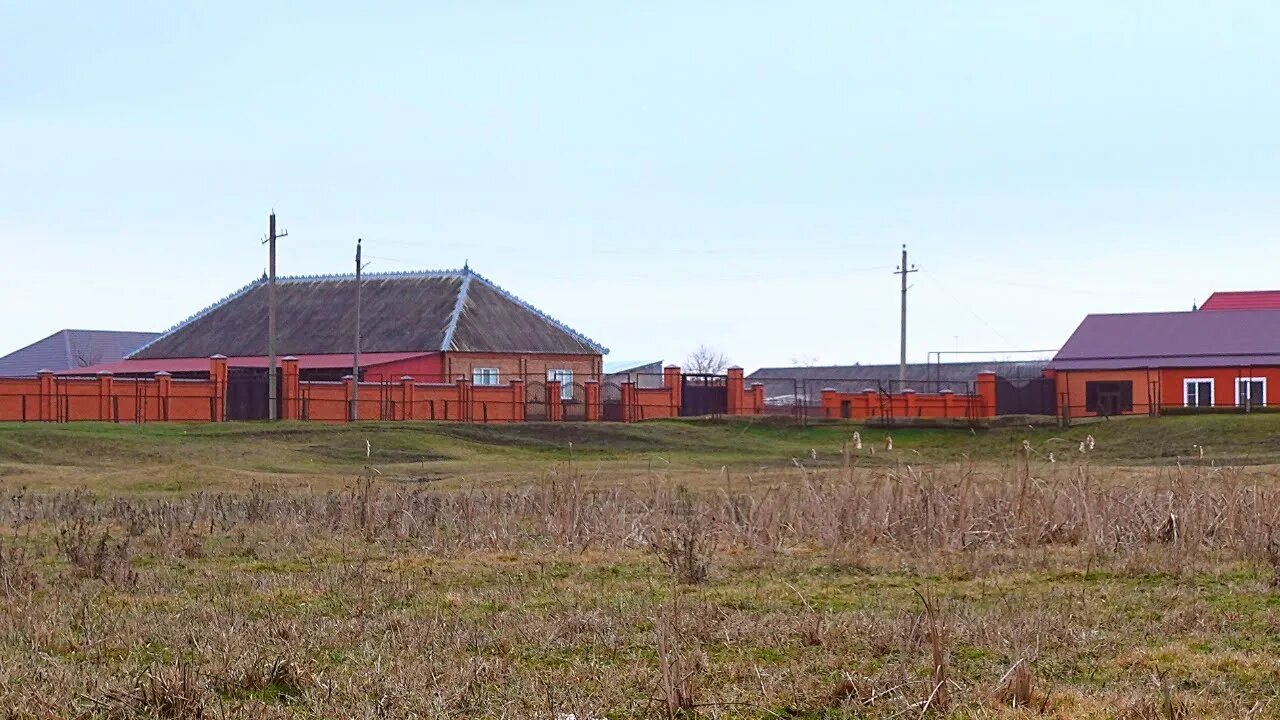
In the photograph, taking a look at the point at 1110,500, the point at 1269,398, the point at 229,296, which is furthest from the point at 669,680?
the point at 229,296

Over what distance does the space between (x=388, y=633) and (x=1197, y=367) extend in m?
52.0

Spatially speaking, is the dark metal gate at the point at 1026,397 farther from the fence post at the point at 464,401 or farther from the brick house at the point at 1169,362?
the fence post at the point at 464,401

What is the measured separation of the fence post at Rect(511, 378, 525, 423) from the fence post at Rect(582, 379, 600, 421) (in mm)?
3750

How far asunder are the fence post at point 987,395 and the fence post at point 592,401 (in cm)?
1366

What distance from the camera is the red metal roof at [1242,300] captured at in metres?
66.8

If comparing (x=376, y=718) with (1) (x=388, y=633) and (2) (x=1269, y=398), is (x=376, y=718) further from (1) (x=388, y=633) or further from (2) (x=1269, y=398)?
(2) (x=1269, y=398)

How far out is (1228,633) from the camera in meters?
8.79

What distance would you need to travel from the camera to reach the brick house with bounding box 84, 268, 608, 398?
195 ft

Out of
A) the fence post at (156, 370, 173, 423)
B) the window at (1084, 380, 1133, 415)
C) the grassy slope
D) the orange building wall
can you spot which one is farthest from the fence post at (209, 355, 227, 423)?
the window at (1084, 380, 1133, 415)

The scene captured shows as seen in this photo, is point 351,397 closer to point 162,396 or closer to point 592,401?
point 162,396

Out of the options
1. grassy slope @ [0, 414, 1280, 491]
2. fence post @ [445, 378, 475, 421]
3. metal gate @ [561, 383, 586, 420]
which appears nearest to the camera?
grassy slope @ [0, 414, 1280, 491]

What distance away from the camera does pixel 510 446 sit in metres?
40.2

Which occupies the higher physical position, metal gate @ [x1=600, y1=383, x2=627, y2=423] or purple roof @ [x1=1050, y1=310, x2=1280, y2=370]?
purple roof @ [x1=1050, y1=310, x2=1280, y2=370]

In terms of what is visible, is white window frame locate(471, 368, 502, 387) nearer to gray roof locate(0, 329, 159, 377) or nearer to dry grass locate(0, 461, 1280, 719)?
gray roof locate(0, 329, 159, 377)
